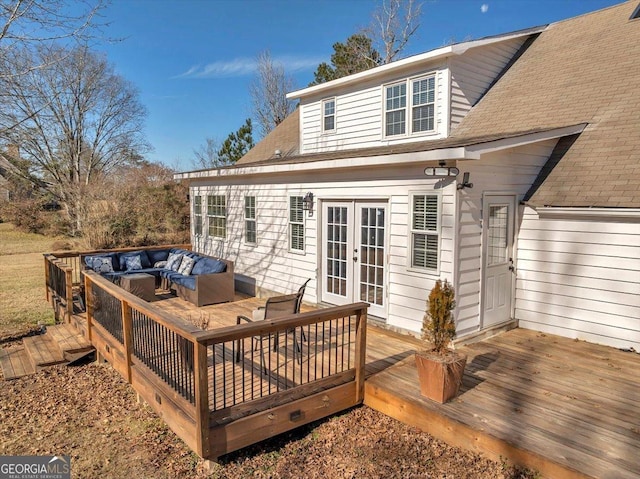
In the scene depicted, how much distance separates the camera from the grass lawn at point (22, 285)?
8219 millimetres

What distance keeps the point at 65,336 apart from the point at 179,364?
412cm

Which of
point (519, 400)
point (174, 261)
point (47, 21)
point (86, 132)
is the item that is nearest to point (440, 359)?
point (519, 400)

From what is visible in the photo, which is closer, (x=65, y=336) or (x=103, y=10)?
(x=103, y=10)

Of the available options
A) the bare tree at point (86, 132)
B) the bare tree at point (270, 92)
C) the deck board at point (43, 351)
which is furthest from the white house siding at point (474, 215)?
the bare tree at point (270, 92)

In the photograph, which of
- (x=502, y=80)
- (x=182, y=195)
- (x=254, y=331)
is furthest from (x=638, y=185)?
(x=182, y=195)

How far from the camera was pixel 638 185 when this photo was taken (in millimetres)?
5406

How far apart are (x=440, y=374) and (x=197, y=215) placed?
9740 mm

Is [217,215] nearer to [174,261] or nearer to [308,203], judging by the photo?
[174,261]

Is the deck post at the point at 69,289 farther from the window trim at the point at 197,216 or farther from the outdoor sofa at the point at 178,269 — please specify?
the window trim at the point at 197,216

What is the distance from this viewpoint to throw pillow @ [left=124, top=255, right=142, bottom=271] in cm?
997

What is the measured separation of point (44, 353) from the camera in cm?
625

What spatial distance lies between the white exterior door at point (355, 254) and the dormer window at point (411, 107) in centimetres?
246

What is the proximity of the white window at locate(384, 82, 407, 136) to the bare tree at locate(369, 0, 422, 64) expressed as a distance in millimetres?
11615

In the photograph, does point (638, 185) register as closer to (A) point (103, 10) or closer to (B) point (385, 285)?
(B) point (385, 285)
